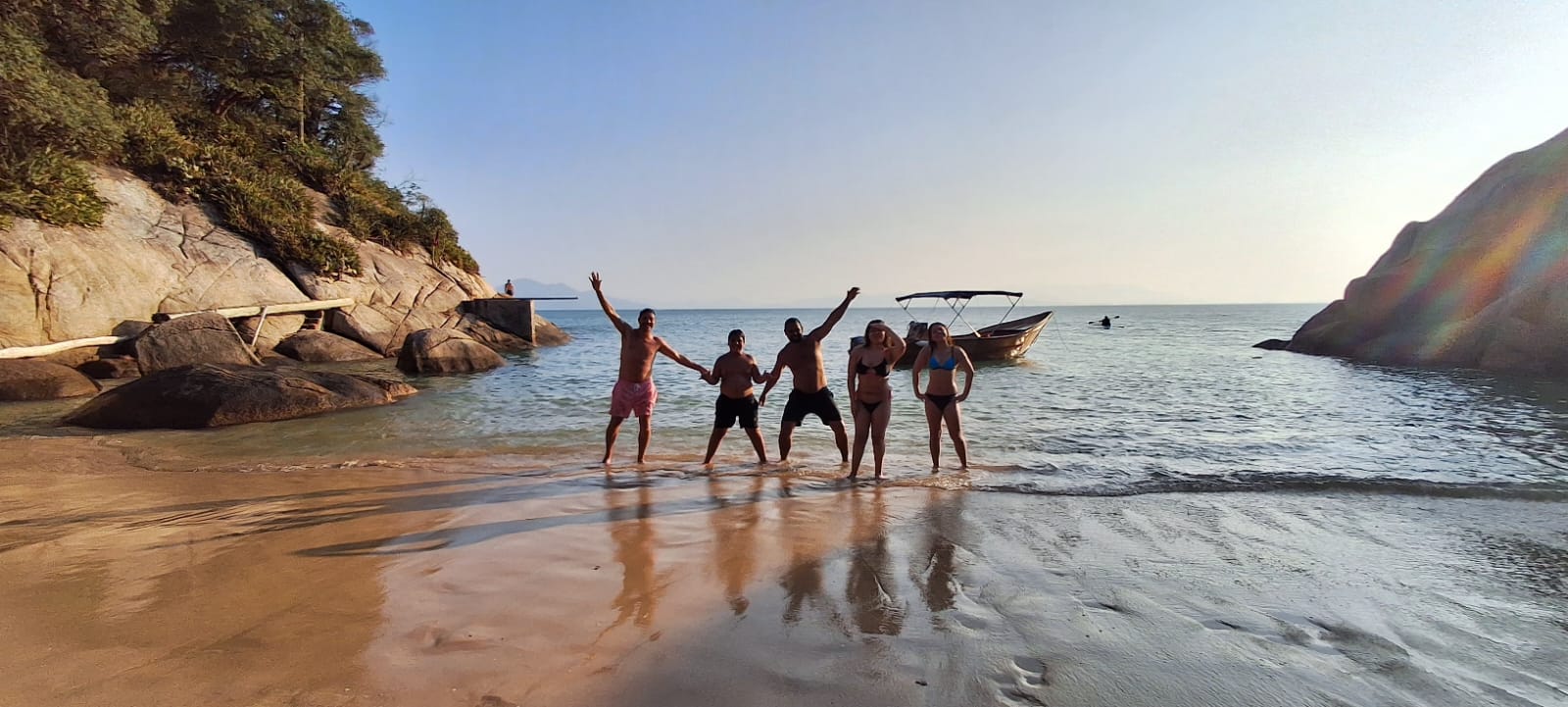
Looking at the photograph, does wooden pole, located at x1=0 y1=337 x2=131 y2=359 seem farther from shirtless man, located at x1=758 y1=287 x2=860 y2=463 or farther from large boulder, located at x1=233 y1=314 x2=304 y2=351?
shirtless man, located at x1=758 y1=287 x2=860 y2=463

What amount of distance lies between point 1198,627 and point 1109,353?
25.1 meters

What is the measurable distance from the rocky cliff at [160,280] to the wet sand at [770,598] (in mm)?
11464

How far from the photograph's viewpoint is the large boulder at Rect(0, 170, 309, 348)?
13266 mm

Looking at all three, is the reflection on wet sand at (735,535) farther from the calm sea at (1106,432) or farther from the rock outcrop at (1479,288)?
the rock outcrop at (1479,288)

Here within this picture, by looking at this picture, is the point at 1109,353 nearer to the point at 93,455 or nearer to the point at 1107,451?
the point at 1107,451

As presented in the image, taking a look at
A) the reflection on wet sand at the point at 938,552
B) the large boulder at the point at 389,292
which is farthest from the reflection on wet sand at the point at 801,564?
the large boulder at the point at 389,292

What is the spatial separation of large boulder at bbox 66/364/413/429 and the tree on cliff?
27.4 feet

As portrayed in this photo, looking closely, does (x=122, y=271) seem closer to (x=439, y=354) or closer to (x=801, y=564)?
(x=439, y=354)

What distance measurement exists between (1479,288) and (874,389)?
2476 cm

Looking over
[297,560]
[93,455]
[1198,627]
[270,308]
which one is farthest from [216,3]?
[1198,627]

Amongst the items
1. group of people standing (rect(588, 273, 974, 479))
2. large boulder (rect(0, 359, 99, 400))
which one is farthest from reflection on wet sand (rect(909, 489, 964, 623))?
large boulder (rect(0, 359, 99, 400))

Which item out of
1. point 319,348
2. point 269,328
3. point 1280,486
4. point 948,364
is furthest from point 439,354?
point 1280,486

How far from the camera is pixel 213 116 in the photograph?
70.8 ft

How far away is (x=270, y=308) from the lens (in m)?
17.4
